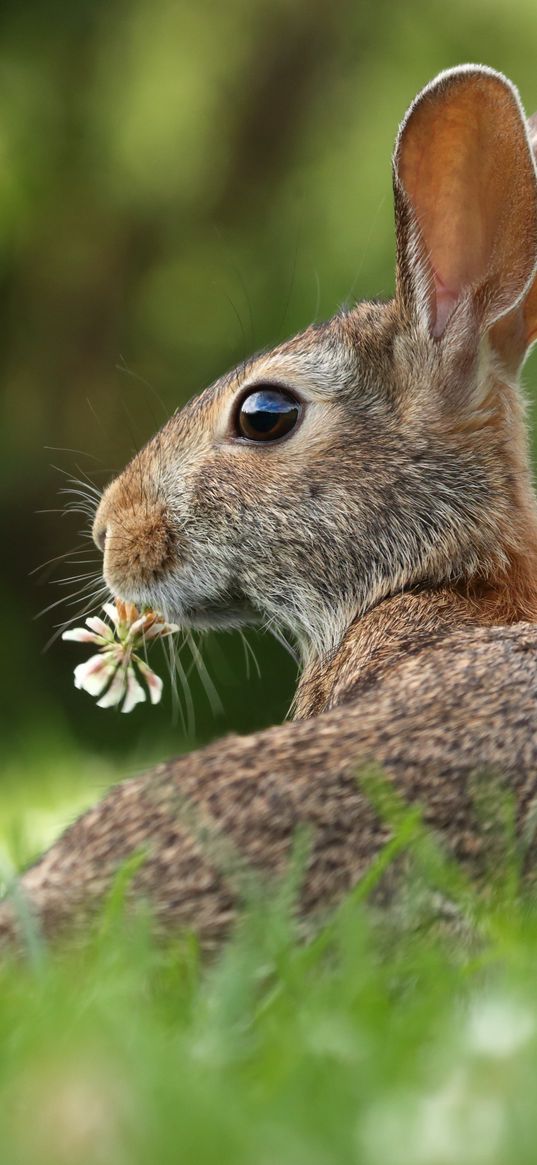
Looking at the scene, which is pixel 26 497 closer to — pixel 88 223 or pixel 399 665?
pixel 88 223

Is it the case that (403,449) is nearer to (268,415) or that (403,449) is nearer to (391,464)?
(391,464)

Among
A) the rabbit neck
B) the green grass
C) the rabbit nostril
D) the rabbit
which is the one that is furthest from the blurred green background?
the green grass

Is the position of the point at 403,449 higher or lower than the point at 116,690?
higher

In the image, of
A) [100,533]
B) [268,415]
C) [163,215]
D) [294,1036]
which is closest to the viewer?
A: [294,1036]

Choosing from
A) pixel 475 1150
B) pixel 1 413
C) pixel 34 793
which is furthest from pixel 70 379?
pixel 475 1150

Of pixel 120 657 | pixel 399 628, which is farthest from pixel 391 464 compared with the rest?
pixel 120 657

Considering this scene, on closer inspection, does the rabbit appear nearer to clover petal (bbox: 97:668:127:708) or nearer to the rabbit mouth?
the rabbit mouth

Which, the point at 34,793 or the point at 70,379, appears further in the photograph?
the point at 70,379
